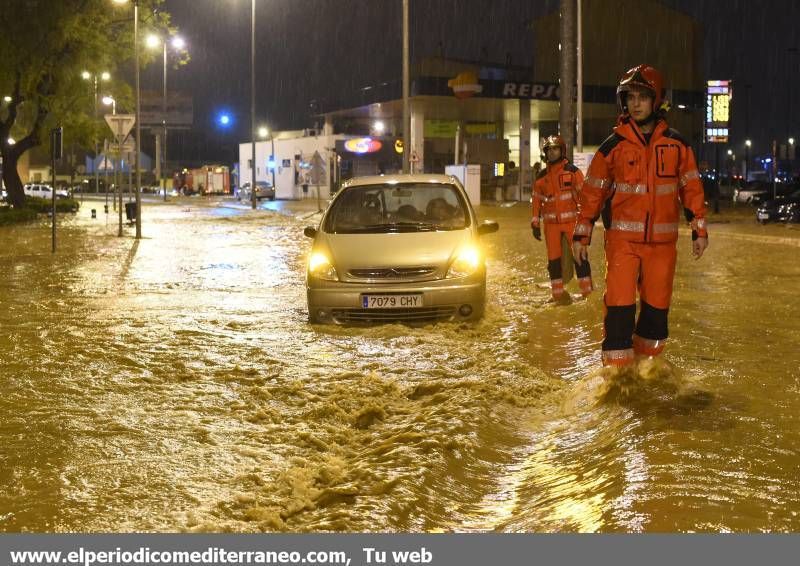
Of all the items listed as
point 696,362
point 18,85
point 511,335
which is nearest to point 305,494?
point 696,362

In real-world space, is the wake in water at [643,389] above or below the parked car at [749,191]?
below

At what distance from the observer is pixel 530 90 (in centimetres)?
5519

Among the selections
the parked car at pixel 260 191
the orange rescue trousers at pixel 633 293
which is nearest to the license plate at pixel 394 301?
the orange rescue trousers at pixel 633 293

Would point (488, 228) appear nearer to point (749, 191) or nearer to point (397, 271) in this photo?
point (397, 271)

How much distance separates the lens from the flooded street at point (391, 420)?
5148mm

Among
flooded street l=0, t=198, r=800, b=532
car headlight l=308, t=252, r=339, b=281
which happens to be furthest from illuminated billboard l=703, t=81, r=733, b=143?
car headlight l=308, t=252, r=339, b=281

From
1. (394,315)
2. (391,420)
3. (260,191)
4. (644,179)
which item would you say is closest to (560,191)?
(394,315)

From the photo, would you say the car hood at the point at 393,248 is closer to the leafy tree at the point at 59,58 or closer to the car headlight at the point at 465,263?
the car headlight at the point at 465,263

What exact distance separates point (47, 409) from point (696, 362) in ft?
15.9

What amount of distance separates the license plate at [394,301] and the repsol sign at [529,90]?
4515cm

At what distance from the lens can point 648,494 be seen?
498cm

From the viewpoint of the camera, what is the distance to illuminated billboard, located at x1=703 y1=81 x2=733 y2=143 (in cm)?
3681

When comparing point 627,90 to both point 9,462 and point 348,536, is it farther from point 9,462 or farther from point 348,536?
point 9,462

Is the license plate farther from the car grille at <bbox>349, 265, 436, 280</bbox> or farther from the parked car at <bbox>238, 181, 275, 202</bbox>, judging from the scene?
the parked car at <bbox>238, 181, 275, 202</bbox>
